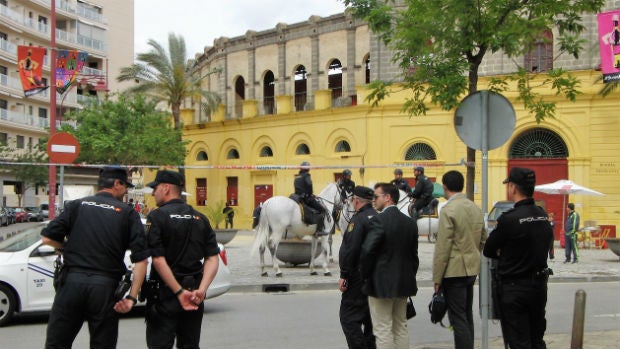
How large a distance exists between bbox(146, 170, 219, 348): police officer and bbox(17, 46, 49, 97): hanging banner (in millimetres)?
17066

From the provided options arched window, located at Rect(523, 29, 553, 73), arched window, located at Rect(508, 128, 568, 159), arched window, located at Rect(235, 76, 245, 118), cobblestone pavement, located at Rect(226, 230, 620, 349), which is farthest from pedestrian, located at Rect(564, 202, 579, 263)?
arched window, located at Rect(235, 76, 245, 118)

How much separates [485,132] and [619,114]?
24.4 meters

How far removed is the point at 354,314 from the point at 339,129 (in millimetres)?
28517

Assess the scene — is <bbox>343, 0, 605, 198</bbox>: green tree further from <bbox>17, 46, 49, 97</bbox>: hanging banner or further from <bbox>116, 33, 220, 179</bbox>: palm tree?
<bbox>116, 33, 220, 179</bbox>: palm tree

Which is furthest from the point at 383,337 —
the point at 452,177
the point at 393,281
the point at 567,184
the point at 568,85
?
the point at 567,184

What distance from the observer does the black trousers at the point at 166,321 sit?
590 cm

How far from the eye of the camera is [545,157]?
30.7m

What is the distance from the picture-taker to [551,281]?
1688cm

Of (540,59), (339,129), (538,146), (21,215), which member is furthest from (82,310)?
(21,215)

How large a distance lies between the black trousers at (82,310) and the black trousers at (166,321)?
320mm

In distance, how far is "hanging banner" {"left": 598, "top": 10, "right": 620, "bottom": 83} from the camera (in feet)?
74.0

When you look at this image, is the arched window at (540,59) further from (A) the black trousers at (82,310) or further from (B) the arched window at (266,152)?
(A) the black trousers at (82,310)

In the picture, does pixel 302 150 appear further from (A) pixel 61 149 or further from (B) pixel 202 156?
(A) pixel 61 149

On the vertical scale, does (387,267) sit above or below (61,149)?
below
